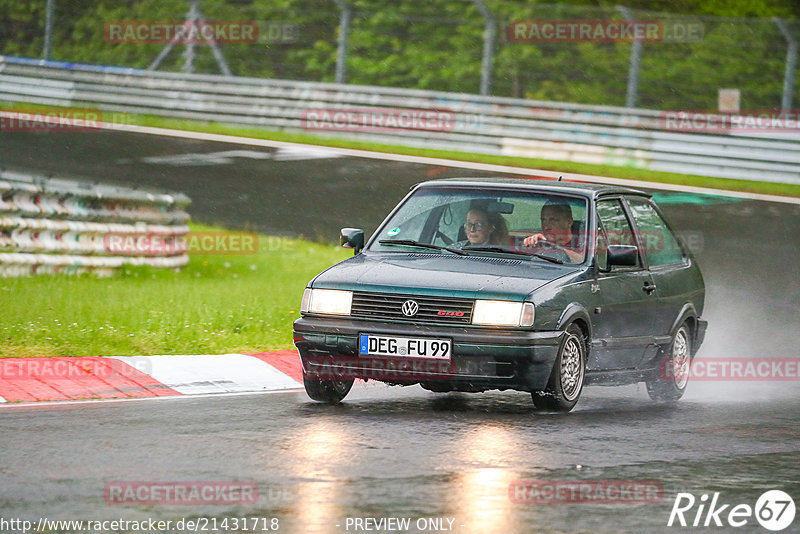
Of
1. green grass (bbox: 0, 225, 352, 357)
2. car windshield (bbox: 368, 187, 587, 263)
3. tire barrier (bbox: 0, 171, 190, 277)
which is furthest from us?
tire barrier (bbox: 0, 171, 190, 277)

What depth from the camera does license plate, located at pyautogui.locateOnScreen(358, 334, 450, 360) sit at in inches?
341

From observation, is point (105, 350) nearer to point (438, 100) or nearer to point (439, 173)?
point (439, 173)

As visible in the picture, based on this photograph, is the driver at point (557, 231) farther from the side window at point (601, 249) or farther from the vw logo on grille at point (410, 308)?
the vw logo on grille at point (410, 308)

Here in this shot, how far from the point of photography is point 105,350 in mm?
10891

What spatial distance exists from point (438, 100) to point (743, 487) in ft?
63.2

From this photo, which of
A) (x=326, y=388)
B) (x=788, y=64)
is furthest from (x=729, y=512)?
(x=788, y=64)

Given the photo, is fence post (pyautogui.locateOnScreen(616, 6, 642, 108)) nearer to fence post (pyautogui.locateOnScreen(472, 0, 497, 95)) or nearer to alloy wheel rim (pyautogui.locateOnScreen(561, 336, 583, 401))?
fence post (pyautogui.locateOnScreen(472, 0, 497, 95))

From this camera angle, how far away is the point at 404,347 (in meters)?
8.72

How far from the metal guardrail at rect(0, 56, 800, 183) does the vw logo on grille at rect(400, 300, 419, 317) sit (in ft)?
51.1

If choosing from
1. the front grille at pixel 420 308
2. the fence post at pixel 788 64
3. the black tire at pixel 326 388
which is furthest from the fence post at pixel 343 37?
the front grille at pixel 420 308

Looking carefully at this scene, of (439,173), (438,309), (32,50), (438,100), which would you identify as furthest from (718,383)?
(32,50)

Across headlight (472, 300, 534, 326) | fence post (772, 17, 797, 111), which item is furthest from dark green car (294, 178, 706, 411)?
fence post (772, 17, 797, 111)

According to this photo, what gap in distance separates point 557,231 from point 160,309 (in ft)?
15.7

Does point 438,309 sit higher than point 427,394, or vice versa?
point 438,309
